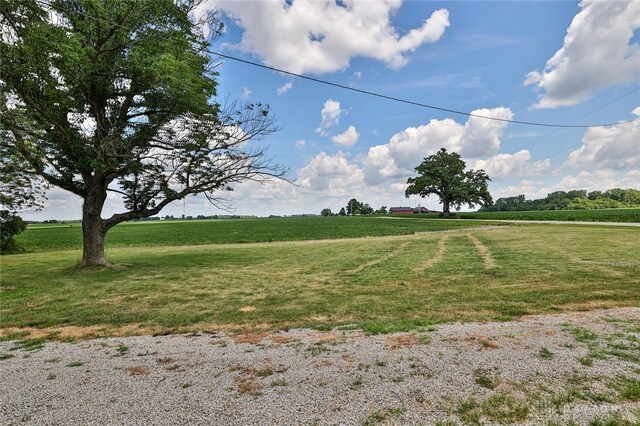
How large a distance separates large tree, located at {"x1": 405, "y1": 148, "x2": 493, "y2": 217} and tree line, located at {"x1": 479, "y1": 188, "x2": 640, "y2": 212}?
10367 mm

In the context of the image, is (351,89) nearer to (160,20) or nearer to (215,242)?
(160,20)

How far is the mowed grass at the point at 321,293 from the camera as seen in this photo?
19.9ft

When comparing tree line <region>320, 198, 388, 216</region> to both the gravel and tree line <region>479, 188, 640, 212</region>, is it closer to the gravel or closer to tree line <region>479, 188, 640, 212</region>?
tree line <region>479, 188, 640, 212</region>

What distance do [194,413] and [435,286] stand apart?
22.3 ft

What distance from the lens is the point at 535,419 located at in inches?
107

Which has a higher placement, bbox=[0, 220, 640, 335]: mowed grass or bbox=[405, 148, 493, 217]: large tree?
bbox=[405, 148, 493, 217]: large tree

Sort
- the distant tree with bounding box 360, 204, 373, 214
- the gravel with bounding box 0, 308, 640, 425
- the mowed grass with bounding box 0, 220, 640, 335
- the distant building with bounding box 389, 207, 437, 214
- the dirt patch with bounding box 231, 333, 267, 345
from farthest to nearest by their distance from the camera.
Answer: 1. the distant tree with bounding box 360, 204, 373, 214
2. the distant building with bounding box 389, 207, 437, 214
3. the mowed grass with bounding box 0, 220, 640, 335
4. the dirt patch with bounding box 231, 333, 267, 345
5. the gravel with bounding box 0, 308, 640, 425

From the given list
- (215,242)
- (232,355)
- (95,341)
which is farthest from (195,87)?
(215,242)

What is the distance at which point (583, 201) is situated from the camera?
8112cm

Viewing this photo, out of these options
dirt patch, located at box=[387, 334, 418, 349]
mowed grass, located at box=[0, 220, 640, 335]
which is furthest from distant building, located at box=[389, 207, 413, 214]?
dirt patch, located at box=[387, 334, 418, 349]

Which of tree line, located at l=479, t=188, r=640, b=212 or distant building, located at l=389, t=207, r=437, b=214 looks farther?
distant building, located at l=389, t=207, r=437, b=214

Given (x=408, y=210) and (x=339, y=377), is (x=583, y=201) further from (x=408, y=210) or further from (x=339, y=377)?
(x=339, y=377)

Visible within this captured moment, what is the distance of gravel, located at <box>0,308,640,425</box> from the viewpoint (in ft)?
9.57

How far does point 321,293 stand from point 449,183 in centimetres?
5808
